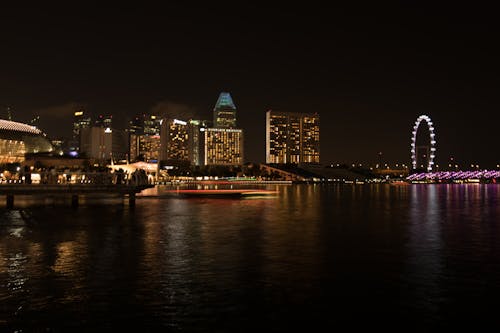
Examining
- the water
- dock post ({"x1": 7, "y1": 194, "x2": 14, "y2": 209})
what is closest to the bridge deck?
dock post ({"x1": 7, "y1": 194, "x2": 14, "y2": 209})

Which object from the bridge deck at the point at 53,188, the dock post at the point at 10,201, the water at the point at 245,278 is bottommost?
the water at the point at 245,278

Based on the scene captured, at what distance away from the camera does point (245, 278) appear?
21078mm

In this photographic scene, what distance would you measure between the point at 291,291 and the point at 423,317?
4.67 metres

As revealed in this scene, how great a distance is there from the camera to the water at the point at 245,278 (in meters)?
15.4

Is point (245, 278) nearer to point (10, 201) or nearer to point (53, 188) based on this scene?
point (53, 188)

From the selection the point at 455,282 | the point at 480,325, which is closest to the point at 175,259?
the point at 455,282

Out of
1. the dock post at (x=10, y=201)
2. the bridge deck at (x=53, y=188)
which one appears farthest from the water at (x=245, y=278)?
the dock post at (x=10, y=201)

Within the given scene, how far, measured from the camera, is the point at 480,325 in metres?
14.9

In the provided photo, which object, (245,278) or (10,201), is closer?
(245,278)

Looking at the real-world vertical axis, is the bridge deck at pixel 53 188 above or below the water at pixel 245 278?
above

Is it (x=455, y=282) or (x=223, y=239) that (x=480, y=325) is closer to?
(x=455, y=282)

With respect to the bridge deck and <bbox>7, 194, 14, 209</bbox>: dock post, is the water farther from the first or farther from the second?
<bbox>7, 194, 14, 209</bbox>: dock post

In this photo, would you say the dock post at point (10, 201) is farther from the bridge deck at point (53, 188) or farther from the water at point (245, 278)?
the water at point (245, 278)

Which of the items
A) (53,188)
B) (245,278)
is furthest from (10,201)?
(245,278)
